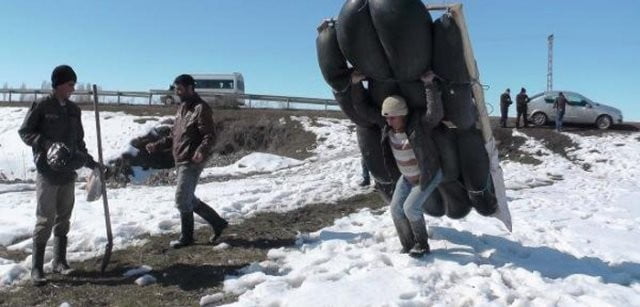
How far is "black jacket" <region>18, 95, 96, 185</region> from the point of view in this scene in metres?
5.83

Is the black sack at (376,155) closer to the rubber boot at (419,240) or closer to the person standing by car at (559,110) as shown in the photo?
the rubber boot at (419,240)

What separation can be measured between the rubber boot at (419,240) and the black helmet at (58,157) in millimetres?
3460

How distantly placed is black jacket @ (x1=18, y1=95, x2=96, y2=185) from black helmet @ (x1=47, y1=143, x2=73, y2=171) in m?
0.07

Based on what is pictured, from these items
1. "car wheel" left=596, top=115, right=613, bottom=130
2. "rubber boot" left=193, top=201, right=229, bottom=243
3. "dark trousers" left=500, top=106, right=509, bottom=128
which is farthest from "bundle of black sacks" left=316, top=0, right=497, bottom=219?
"car wheel" left=596, top=115, right=613, bottom=130

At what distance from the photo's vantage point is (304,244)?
7.18 meters

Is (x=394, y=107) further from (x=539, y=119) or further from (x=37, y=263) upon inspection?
(x=539, y=119)

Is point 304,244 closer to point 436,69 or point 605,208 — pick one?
point 436,69

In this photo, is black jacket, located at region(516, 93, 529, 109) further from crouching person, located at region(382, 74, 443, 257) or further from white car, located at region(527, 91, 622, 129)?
crouching person, located at region(382, 74, 443, 257)

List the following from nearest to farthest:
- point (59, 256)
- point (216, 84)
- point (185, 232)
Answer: point (59, 256) < point (185, 232) < point (216, 84)

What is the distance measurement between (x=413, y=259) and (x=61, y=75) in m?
3.94

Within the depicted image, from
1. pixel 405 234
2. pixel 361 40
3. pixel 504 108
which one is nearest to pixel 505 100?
pixel 504 108

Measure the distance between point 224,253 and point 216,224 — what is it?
0.60 m

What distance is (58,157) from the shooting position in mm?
5703

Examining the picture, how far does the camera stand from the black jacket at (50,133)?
5832mm
